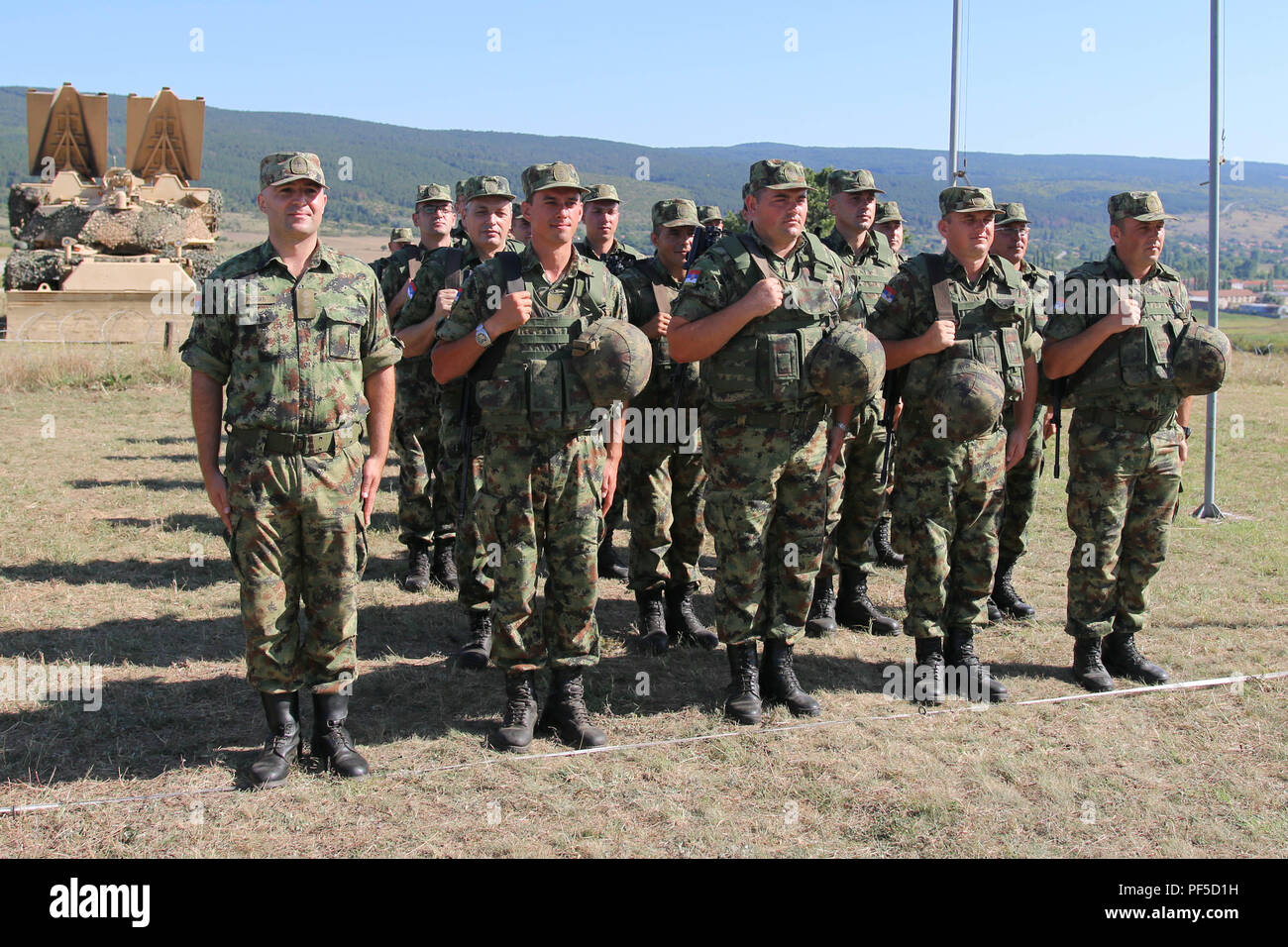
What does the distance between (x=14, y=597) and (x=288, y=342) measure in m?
3.97

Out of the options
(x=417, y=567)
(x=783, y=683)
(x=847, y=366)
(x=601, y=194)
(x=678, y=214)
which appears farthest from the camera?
(x=417, y=567)

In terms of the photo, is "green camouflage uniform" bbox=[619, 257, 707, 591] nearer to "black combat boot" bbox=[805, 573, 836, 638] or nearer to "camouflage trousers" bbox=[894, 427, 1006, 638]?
"black combat boot" bbox=[805, 573, 836, 638]

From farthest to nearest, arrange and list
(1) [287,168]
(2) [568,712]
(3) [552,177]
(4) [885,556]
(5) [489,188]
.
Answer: (4) [885,556], (5) [489,188], (2) [568,712], (3) [552,177], (1) [287,168]

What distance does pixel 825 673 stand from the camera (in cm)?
605

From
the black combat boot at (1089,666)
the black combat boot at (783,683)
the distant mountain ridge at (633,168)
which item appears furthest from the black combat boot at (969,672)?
the distant mountain ridge at (633,168)

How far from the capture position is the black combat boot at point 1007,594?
709cm

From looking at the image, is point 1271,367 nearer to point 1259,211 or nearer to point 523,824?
point 523,824

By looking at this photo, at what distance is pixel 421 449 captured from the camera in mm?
7641

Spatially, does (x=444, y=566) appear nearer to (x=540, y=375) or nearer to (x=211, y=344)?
(x=540, y=375)

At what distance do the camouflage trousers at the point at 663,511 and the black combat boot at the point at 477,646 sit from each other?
917 millimetres

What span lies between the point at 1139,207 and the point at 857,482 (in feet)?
7.60

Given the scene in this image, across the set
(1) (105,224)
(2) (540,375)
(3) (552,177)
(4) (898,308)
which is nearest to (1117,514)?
(4) (898,308)

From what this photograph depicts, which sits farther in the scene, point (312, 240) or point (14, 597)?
point (14, 597)
